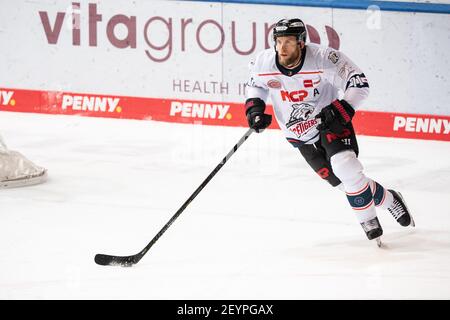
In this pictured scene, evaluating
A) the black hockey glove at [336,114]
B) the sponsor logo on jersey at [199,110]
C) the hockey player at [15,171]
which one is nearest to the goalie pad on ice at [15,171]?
the hockey player at [15,171]

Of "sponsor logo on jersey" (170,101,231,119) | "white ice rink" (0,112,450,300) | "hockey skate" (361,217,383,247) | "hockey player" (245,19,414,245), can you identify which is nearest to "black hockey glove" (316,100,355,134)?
"hockey player" (245,19,414,245)

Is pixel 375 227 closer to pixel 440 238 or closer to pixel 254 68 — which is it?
pixel 440 238

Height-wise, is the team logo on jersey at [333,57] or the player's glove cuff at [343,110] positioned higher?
the team logo on jersey at [333,57]

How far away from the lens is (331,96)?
5984 millimetres

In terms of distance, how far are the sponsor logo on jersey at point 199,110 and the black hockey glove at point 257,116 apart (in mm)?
3525

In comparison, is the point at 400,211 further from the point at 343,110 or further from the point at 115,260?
the point at 115,260

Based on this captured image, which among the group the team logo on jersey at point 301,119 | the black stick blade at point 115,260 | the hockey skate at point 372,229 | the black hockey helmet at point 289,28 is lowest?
the black stick blade at point 115,260

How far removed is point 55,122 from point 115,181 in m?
2.13

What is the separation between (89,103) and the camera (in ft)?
32.4

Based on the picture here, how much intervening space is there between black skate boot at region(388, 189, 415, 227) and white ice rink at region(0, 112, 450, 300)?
0.29 feet

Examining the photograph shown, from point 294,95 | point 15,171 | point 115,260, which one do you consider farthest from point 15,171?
point 294,95

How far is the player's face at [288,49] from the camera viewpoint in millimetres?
5727

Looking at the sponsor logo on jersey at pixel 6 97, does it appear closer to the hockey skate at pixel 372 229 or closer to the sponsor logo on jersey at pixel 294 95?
the sponsor logo on jersey at pixel 294 95
